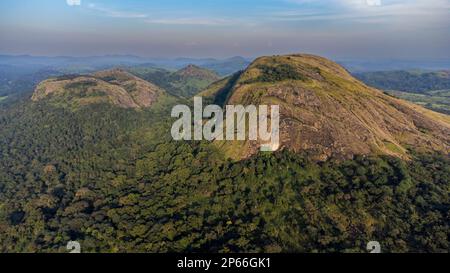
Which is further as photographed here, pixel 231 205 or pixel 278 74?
pixel 278 74

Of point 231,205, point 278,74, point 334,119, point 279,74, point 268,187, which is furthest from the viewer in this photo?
point 278,74

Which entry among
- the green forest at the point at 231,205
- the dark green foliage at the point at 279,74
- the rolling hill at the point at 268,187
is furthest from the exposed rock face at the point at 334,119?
the green forest at the point at 231,205

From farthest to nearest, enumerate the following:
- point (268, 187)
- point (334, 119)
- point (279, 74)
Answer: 1. point (279, 74)
2. point (334, 119)
3. point (268, 187)

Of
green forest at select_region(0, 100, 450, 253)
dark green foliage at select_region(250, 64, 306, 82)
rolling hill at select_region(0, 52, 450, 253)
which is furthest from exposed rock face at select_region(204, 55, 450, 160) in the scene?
green forest at select_region(0, 100, 450, 253)

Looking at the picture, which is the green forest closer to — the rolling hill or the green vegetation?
the rolling hill

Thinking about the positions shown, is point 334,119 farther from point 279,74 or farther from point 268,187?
point 279,74

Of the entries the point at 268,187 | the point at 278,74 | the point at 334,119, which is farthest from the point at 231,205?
the point at 278,74

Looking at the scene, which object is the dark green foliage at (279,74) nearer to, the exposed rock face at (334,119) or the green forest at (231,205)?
the exposed rock face at (334,119)
